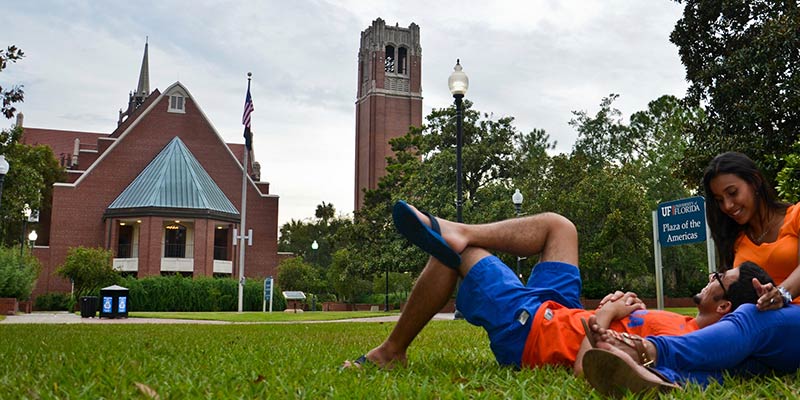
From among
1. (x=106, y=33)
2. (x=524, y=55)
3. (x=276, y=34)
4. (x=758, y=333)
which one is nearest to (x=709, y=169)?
(x=758, y=333)

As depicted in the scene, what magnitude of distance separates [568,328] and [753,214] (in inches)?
52.4

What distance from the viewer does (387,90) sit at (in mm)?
66188

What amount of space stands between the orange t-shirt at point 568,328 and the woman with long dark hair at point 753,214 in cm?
64

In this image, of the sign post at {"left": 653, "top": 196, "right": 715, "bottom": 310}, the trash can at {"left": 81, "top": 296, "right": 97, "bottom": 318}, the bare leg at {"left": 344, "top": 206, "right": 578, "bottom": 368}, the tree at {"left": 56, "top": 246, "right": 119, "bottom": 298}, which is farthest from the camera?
the tree at {"left": 56, "top": 246, "right": 119, "bottom": 298}

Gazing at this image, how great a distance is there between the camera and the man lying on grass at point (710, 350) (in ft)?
8.28

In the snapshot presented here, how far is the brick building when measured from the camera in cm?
3916

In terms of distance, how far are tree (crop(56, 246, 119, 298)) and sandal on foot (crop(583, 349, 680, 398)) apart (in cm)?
3080

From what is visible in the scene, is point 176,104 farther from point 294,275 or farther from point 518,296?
point 518,296

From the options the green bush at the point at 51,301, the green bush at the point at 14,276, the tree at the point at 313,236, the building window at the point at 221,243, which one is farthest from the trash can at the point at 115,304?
the tree at the point at 313,236

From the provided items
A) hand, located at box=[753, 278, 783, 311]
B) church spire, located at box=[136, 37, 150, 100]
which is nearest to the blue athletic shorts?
hand, located at box=[753, 278, 783, 311]

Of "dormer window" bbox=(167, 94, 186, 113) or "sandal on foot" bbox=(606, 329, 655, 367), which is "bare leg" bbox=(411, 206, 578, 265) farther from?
"dormer window" bbox=(167, 94, 186, 113)

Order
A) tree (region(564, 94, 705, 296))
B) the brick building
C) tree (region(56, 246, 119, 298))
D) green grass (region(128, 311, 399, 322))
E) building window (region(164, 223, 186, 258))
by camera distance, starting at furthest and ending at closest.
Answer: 1. building window (region(164, 223, 186, 258))
2. the brick building
3. tree (region(56, 246, 119, 298))
4. tree (region(564, 94, 705, 296))
5. green grass (region(128, 311, 399, 322))

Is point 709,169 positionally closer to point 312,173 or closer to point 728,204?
point 728,204

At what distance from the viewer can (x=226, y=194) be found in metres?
43.8
